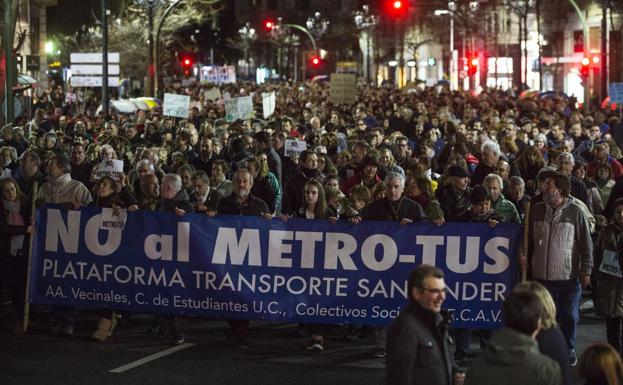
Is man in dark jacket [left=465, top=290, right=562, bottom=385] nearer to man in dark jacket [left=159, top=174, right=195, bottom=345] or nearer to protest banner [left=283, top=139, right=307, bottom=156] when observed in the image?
man in dark jacket [left=159, top=174, right=195, bottom=345]

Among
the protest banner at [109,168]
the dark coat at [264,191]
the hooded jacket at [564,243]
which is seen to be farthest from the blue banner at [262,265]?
the dark coat at [264,191]

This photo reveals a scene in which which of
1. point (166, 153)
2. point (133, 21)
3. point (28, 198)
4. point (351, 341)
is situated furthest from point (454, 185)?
point (133, 21)

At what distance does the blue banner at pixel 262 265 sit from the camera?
1081 centimetres

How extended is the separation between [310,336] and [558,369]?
20.7 feet

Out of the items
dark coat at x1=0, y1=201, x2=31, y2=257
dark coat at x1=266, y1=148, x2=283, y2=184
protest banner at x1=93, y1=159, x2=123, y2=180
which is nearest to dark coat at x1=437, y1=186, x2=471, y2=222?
protest banner at x1=93, y1=159, x2=123, y2=180

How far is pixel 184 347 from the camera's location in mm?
11477

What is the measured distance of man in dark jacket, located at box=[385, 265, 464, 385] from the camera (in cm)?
614

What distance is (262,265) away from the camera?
36.6 feet

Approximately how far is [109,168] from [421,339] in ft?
28.3

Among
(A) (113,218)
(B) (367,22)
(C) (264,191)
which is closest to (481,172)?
(C) (264,191)

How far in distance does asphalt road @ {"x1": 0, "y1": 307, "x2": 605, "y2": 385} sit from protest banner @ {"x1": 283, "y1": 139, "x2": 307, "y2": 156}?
545 cm

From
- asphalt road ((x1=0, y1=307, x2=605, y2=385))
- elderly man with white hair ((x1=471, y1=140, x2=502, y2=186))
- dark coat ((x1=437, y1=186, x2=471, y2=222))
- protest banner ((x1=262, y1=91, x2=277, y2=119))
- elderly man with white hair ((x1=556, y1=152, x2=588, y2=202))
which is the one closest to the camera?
asphalt road ((x1=0, y1=307, x2=605, y2=385))

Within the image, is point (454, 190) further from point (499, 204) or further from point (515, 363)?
point (515, 363)

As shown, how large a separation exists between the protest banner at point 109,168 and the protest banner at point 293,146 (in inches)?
153
